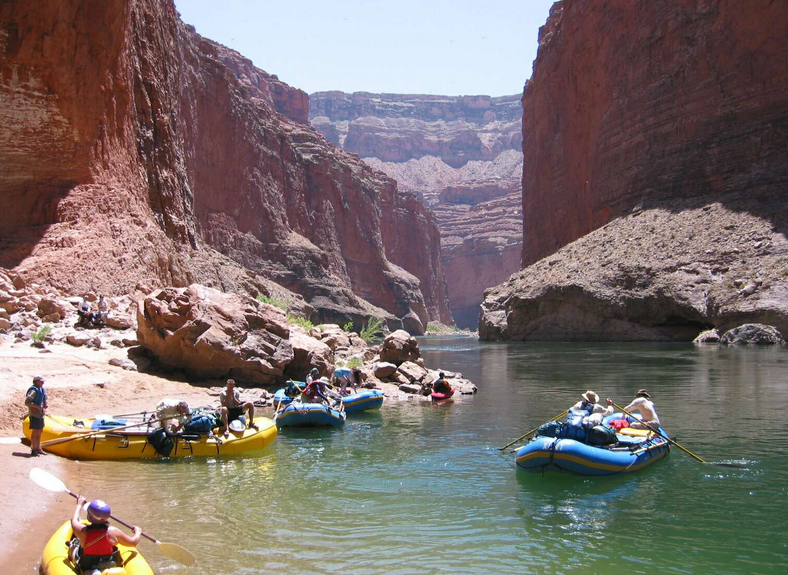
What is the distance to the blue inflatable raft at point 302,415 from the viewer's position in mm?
16578

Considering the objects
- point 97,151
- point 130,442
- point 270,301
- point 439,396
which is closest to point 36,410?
point 130,442

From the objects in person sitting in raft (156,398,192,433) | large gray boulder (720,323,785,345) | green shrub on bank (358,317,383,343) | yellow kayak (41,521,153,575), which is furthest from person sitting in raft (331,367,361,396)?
large gray boulder (720,323,785,345)

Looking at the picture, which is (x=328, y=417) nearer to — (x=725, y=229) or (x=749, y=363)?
(x=749, y=363)

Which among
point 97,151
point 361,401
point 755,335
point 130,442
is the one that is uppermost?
point 97,151

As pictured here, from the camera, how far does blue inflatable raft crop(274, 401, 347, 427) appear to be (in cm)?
1658

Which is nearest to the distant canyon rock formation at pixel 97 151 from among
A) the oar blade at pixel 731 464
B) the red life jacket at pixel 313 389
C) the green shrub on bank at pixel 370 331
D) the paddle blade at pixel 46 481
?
the green shrub on bank at pixel 370 331

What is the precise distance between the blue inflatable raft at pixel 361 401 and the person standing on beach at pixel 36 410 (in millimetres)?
8966

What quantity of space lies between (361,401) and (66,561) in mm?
13125

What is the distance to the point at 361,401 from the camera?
1969cm

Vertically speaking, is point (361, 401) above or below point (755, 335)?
below

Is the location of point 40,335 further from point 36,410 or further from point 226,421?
point 36,410

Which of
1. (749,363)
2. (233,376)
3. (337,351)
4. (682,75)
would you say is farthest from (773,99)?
(233,376)

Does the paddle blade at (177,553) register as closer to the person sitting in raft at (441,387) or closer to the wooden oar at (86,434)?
the wooden oar at (86,434)

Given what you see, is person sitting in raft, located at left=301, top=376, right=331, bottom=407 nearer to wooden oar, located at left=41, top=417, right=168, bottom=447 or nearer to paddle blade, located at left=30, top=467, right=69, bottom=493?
wooden oar, located at left=41, top=417, right=168, bottom=447
